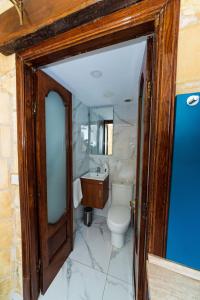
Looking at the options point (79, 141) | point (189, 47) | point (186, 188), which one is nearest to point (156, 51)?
point (189, 47)

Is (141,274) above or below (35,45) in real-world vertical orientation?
below

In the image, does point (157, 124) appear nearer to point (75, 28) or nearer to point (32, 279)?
point (75, 28)

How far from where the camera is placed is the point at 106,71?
128 cm

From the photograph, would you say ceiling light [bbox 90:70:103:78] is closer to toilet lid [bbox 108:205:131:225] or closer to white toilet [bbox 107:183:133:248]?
white toilet [bbox 107:183:133:248]

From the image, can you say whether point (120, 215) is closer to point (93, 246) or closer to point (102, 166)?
point (93, 246)

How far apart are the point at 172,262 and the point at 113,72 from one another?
1.51 meters

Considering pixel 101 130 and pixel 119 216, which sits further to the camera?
pixel 101 130

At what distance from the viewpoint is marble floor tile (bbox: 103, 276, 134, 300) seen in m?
1.21

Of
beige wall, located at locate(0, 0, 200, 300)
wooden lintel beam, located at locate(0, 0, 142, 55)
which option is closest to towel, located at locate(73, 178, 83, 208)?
beige wall, located at locate(0, 0, 200, 300)

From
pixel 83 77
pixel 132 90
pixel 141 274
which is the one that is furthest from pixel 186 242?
pixel 132 90

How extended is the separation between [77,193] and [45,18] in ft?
6.34

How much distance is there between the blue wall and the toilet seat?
1.26 meters

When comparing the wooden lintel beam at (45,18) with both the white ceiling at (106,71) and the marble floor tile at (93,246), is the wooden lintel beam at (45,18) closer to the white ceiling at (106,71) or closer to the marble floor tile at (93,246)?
the white ceiling at (106,71)

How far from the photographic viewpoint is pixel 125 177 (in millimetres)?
2350
